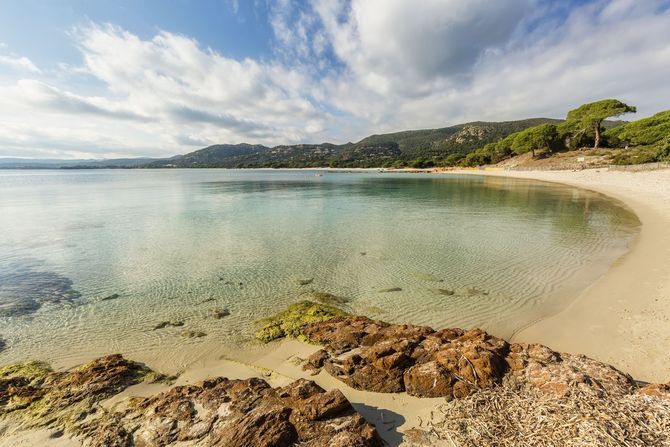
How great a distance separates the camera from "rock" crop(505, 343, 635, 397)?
13.0 ft

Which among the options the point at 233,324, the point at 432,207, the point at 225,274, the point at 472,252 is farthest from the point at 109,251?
the point at 432,207

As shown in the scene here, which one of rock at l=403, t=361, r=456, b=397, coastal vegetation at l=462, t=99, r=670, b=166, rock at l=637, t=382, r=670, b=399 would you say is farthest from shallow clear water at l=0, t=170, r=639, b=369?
coastal vegetation at l=462, t=99, r=670, b=166

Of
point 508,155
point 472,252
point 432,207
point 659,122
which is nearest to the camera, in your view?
point 472,252

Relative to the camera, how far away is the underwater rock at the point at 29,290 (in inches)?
363

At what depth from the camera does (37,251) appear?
1552cm

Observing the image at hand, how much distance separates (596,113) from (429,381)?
9893 cm

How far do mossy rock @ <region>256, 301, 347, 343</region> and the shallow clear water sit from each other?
0.54 meters

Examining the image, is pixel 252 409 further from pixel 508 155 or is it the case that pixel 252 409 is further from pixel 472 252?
pixel 508 155

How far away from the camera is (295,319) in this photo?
8.23 metres

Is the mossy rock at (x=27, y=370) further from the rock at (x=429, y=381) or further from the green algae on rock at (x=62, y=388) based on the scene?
the rock at (x=429, y=381)

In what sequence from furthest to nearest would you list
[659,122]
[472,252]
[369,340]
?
[659,122] → [472,252] → [369,340]

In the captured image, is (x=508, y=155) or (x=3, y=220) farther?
(x=508, y=155)

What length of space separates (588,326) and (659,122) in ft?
308

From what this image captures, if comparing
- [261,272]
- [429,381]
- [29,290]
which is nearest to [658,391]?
[429,381]
